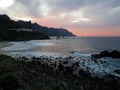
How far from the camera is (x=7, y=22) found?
138m

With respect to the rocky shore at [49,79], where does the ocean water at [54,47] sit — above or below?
below

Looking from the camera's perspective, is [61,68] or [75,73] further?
[61,68]

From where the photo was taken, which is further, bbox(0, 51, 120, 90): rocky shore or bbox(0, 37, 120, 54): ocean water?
bbox(0, 37, 120, 54): ocean water

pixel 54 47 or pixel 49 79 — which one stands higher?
pixel 49 79

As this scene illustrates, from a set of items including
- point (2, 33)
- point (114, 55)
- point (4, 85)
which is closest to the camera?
point (4, 85)

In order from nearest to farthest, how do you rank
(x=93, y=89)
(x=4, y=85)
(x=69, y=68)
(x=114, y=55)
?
(x=4, y=85) → (x=93, y=89) → (x=69, y=68) → (x=114, y=55)

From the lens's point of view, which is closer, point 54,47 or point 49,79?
point 49,79

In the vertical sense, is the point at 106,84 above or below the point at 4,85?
below

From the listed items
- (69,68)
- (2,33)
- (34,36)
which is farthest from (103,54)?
(34,36)

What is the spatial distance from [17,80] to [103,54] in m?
29.5

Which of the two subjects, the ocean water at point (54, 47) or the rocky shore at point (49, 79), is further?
the ocean water at point (54, 47)

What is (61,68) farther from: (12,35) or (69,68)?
(12,35)

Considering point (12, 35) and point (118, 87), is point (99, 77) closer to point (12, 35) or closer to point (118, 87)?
point (118, 87)

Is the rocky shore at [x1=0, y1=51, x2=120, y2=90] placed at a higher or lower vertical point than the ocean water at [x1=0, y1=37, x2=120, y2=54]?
higher
